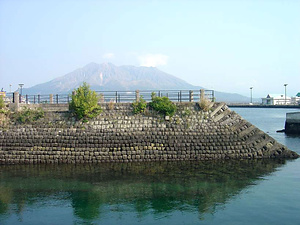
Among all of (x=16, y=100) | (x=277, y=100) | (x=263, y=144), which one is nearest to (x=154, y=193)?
(x=263, y=144)

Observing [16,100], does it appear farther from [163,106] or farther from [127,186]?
[127,186]

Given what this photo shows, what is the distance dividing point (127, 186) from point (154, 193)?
1699 mm

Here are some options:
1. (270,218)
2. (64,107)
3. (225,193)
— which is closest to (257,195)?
(225,193)

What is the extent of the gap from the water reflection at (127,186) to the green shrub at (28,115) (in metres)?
3.74

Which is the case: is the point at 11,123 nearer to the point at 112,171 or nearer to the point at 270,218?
the point at 112,171

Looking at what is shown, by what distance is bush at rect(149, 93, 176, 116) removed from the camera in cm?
2638

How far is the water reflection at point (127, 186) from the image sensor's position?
16.4m

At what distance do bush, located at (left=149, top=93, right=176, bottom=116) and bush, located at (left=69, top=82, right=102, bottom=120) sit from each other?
368 centimetres

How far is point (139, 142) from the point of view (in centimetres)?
2486

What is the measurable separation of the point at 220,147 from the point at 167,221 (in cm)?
1103

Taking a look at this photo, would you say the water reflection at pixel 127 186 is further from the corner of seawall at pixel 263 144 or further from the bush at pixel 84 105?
the bush at pixel 84 105

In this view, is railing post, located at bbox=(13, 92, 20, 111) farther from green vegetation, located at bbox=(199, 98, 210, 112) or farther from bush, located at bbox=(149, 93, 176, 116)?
green vegetation, located at bbox=(199, 98, 210, 112)

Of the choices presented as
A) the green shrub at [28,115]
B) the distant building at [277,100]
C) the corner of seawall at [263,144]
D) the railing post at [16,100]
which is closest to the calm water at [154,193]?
the corner of seawall at [263,144]

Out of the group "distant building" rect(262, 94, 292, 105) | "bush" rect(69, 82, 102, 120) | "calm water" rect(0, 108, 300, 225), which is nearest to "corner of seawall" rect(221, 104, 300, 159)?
"calm water" rect(0, 108, 300, 225)
